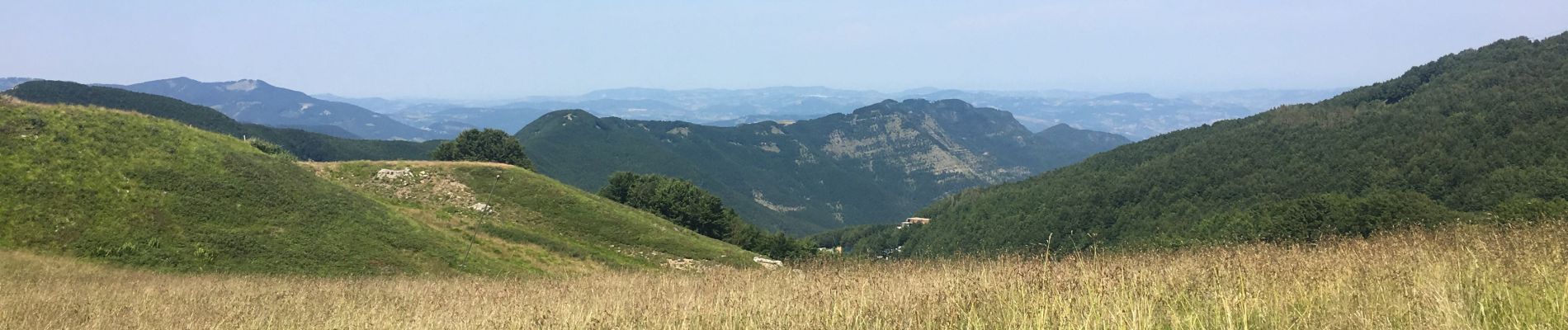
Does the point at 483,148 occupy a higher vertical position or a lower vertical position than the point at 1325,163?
higher

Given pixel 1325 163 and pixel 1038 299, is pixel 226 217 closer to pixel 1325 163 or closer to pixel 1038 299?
pixel 1038 299

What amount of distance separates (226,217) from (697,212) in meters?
34.8

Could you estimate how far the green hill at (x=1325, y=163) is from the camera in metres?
69.4

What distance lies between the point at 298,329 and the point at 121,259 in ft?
67.9

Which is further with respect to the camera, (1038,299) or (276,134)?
(276,134)

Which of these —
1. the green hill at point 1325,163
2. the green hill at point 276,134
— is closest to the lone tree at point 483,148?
the green hill at point 1325,163

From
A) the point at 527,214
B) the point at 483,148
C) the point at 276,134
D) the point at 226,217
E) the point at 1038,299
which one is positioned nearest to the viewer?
the point at 1038,299

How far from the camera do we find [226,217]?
2462 cm

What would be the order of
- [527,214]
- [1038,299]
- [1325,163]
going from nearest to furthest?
[1038,299], [527,214], [1325,163]

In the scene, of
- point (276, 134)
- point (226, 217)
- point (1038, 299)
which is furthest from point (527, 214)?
point (276, 134)

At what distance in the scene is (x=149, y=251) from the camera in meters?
21.2

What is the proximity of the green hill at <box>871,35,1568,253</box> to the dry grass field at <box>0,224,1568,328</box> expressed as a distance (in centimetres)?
3979

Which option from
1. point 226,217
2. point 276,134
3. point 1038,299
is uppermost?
point 1038,299

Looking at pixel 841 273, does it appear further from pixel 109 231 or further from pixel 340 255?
pixel 109 231
